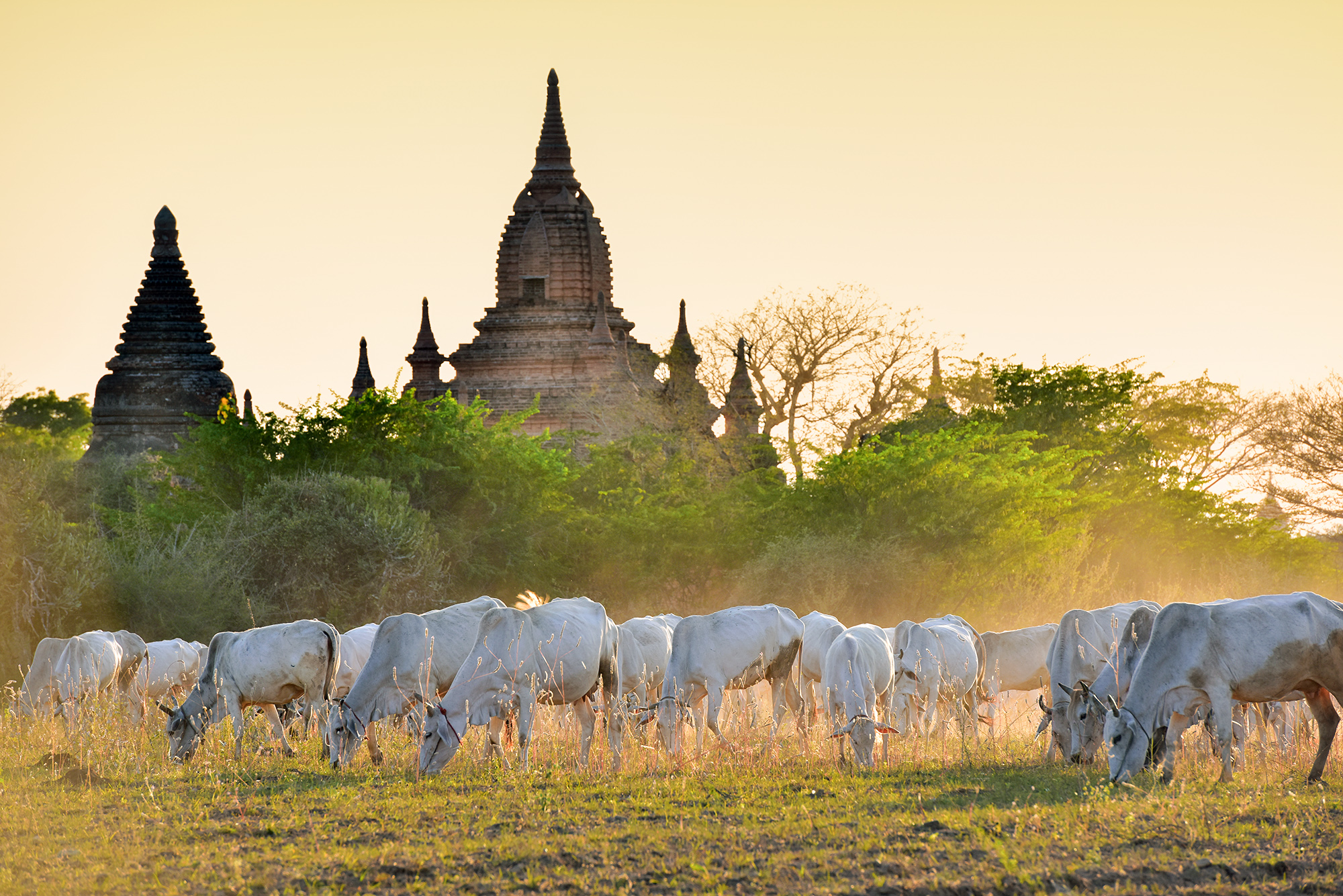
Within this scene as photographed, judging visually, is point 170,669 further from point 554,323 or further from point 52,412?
point 52,412

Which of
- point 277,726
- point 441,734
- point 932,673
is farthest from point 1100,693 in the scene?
point 277,726

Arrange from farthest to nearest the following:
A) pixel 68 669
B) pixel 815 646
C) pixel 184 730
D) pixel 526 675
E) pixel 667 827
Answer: pixel 68 669, pixel 815 646, pixel 184 730, pixel 526 675, pixel 667 827

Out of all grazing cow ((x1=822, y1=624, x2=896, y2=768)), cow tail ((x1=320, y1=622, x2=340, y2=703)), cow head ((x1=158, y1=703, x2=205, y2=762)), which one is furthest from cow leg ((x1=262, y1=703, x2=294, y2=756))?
grazing cow ((x1=822, y1=624, x2=896, y2=768))

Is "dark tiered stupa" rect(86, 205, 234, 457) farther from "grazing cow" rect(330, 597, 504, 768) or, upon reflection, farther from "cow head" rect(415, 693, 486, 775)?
"cow head" rect(415, 693, 486, 775)

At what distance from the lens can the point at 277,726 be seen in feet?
41.0

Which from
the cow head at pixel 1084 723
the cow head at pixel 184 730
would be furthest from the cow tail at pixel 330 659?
the cow head at pixel 1084 723

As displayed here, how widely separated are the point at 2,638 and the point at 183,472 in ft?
27.2

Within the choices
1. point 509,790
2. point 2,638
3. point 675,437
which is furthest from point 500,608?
point 675,437

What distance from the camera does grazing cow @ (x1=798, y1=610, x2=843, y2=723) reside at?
13977 mm

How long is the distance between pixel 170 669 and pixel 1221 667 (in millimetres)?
11227

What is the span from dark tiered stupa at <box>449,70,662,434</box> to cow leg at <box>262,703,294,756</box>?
2859 cm

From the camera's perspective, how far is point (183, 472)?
95.7ft

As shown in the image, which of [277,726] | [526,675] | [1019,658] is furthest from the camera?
[1019,658]

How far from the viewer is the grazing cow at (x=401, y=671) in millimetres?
11375
